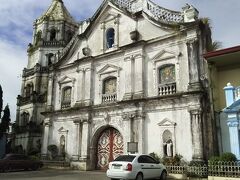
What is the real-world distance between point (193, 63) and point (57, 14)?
2569 cm

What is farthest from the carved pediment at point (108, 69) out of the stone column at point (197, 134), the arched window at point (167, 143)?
the stone column at point (197, 134)

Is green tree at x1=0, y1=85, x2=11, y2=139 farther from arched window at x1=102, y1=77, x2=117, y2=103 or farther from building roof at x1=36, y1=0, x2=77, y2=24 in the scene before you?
arched window at x1=102, y1=77, x2=117, y2=103

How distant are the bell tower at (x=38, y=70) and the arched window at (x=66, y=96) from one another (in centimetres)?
1018

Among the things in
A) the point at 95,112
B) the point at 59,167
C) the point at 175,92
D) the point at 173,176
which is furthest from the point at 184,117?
the point at 59,167

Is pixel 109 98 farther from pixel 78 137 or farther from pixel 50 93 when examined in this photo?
pixel 50 93

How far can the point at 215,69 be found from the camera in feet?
61.0

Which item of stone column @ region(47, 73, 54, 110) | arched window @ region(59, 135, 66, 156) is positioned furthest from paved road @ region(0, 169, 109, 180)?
stone column @ region(47, 73, 54, 110)

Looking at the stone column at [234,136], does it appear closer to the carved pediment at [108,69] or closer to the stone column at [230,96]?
the stone column at [230,96]

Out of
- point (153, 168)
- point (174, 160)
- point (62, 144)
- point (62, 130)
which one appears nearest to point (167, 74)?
point (174, 160)

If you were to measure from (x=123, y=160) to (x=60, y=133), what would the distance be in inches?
467

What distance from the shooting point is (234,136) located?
14.9 metres

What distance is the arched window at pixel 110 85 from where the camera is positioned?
2184 centimetres

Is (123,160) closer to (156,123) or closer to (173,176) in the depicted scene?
(173,176)

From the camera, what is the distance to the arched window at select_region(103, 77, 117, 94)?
2184 cm
